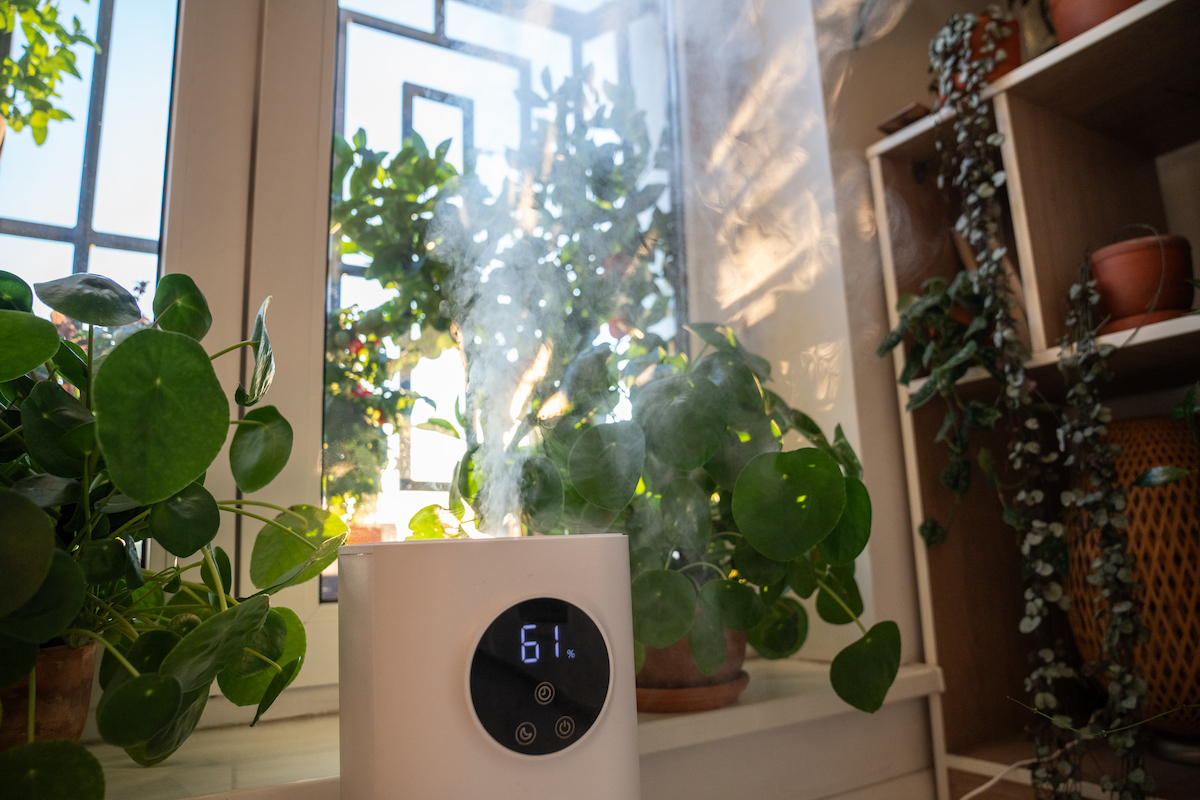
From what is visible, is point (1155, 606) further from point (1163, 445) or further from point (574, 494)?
point (574, 494)

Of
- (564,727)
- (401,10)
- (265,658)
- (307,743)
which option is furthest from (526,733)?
(401,10)

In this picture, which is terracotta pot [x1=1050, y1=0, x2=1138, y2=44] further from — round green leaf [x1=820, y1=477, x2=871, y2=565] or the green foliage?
the green foliage

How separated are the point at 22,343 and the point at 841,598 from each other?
755 mm

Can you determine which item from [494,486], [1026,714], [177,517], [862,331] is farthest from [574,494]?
[1026,714]

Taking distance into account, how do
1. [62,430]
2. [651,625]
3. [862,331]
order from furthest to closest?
1. [862,331]
2. [651,625]
3. [62,430]

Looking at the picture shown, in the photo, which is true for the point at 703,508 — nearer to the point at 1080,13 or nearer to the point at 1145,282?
the point at 1145,282

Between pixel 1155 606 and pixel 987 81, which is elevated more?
pixel 987 81

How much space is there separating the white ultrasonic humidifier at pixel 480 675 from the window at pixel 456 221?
1.49ft

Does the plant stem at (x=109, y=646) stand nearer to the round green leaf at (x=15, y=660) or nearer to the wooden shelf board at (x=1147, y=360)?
the round green leaf at (x=15, y=660)

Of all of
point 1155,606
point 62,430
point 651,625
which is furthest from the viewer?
point 1155,606

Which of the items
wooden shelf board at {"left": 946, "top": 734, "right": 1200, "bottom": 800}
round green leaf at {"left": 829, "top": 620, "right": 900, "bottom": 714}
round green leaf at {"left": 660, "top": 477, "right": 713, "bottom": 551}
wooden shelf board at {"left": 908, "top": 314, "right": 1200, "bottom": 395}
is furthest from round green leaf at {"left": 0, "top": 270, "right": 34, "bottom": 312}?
wooden shelf board at {"left": 946, "top": 734, "right": 1200, "bottom": 800}

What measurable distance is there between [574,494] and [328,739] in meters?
0.36

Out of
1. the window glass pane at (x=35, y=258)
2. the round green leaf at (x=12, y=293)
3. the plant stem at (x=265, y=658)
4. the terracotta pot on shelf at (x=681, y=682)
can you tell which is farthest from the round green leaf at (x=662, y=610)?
the window glass pane at (x=35, y=258)

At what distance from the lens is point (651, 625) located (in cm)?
71
